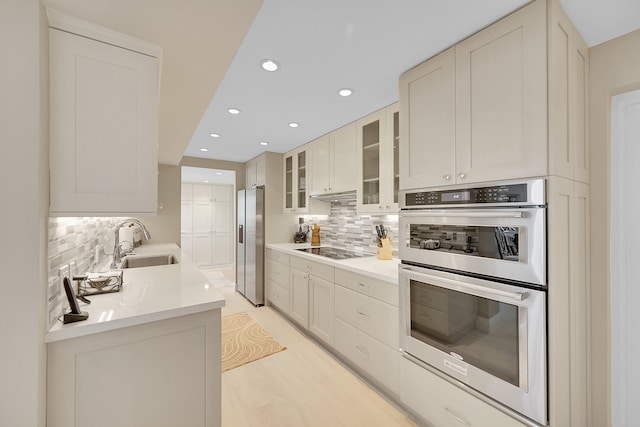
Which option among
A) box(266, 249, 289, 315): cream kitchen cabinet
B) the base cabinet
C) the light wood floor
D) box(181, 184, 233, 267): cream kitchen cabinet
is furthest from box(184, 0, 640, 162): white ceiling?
box(181, 184, 233, 267): cream kitchen cabinet

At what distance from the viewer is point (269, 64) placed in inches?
66.1

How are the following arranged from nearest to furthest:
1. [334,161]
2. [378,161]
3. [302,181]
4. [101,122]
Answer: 1. [101,122]
2. [378,161]
3. [334,161]
4. [302,181]

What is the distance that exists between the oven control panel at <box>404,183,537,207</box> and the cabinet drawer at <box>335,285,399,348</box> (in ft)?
2.66

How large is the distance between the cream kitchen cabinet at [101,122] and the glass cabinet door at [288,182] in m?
2.74

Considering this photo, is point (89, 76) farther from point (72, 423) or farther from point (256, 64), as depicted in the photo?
point (72, 423)

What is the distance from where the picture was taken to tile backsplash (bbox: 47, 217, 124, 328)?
109 centimetres

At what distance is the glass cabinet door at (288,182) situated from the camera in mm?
3975

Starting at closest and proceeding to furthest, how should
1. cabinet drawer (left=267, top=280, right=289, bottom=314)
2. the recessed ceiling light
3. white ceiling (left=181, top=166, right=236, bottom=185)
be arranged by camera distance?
1. the recessed ceiling light
2. cabinet drawer (left=267, top=280, right=289, bottom=314)
3. white ceiling (left=181, top=166, right=236, bottom=185)

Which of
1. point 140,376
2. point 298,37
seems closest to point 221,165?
point 298,37

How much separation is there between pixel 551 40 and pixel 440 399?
6.33 feet

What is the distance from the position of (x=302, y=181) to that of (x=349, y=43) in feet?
7.73

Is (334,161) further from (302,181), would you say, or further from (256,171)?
(256,171)

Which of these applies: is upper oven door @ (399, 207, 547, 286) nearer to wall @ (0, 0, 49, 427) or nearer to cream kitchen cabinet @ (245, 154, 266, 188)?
wall @ (0, 0, 49, 427)

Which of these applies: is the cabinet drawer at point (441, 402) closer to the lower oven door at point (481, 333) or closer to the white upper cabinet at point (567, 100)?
the lower oven door at point (481, 333)
